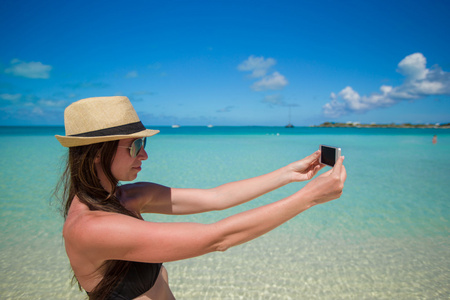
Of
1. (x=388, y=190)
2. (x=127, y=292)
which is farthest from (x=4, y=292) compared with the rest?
(x=388, y=190)

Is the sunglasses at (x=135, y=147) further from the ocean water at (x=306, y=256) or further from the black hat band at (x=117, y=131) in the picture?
the ocean water at (x=306, y=256)

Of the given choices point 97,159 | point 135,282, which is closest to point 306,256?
point 135,282

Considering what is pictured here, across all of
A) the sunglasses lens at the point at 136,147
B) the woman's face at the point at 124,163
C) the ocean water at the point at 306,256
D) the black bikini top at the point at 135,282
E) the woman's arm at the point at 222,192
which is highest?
the sunglasses lens at the point at 136,147

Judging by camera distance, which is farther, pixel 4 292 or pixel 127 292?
pixel 4 292

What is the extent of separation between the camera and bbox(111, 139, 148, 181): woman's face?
147 centimetres

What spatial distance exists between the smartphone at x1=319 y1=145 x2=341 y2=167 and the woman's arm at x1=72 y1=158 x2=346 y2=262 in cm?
31

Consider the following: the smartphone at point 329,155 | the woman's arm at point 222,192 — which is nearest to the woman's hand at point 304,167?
the woman's arm at point 222,192

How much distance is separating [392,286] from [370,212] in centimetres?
328

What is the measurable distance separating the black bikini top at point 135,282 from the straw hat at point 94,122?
0.66m

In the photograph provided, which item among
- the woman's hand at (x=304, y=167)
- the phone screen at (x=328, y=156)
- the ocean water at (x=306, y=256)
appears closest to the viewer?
the phone screen at (x=328, y=156)

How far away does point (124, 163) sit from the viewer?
150cm

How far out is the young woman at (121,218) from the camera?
3.68 feet

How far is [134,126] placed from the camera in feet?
4.80

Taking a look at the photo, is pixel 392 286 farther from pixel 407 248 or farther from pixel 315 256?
pixel 407 248
